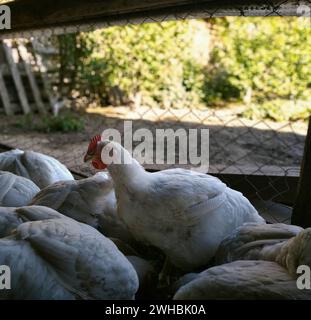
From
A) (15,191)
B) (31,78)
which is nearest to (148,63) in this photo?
(31,78)

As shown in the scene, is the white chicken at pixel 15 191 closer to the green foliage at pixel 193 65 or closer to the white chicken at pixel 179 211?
the white chicken at pixel 179 211

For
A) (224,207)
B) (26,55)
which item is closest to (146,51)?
(26,55)

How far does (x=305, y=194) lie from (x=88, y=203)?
67cm

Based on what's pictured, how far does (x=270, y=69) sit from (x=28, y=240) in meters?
4.69

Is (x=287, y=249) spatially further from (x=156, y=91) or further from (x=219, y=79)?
(x=219, y=79)

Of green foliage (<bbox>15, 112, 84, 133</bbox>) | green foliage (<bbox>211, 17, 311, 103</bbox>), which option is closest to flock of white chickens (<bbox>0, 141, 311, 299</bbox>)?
green foliage (<bbox>15, 112, 84, 133</bbox>)

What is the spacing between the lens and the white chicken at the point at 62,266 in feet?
3.12

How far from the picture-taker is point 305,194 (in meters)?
1.26

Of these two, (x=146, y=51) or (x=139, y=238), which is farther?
(x=146, y=51)

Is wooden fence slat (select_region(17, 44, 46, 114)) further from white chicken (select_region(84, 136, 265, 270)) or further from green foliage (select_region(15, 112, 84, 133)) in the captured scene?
white chicken (select_region(84, 136, 265, 270))

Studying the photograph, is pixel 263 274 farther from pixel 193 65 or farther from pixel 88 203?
pixel 193 65

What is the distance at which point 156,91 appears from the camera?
558 cm

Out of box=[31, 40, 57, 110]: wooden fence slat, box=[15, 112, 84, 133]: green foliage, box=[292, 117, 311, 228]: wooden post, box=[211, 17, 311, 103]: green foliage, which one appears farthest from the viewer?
box=[31, 40, 57, 110]: wooden fence slat

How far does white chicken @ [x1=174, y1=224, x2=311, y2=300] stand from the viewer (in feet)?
2.93
